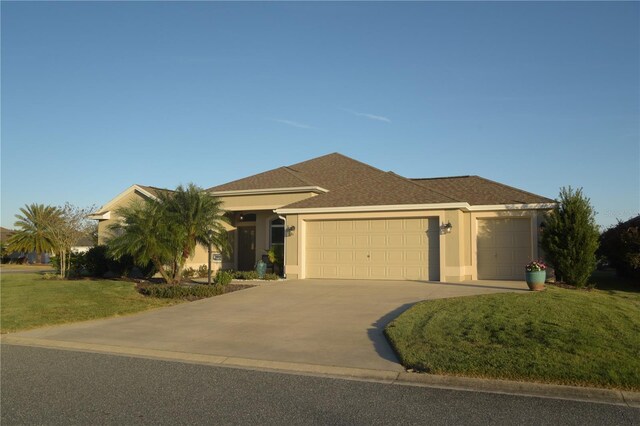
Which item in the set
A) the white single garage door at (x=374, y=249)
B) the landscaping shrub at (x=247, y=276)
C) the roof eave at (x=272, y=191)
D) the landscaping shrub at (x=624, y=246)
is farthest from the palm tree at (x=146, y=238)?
the landscaping shrub at (x=624, y=246)

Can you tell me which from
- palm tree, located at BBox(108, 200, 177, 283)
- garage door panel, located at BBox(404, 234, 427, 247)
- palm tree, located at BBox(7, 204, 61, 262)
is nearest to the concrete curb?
palm tree, located at BBox(108, 200, 177, 283)

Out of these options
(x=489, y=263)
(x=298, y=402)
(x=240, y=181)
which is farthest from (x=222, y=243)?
(x=298, y=402)

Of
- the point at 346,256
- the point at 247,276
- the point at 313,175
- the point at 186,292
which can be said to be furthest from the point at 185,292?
the point at 313,175

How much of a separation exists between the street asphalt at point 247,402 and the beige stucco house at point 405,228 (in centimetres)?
1231

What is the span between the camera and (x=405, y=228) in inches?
789

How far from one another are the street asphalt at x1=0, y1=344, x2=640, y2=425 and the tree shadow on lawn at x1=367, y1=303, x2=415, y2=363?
5.19 feet

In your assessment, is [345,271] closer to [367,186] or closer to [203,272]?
[367,186]

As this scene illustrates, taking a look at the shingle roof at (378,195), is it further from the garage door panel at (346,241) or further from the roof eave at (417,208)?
the garage door panel at (346,241)

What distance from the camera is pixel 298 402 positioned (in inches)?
260

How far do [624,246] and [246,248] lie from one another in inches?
636

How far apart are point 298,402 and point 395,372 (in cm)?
200

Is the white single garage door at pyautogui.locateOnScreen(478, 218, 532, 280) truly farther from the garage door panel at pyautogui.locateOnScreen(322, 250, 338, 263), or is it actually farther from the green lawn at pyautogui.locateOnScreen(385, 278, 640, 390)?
the green lawn at pyautogui.locateOnScreen(385, 278, 640, 390)

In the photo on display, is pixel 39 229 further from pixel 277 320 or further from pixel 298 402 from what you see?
pixel 298 402

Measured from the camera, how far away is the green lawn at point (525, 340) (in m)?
7.37
